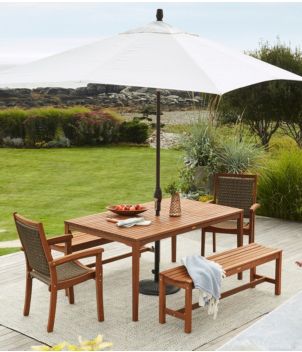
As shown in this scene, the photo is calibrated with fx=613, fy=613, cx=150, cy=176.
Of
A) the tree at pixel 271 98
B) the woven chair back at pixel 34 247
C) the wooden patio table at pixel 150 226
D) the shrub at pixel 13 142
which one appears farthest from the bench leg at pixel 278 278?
the shrub at pixel 13 142

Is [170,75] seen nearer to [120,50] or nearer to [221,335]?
[120,50]

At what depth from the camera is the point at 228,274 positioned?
16.3ft

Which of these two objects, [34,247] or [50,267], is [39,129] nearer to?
[34,247]

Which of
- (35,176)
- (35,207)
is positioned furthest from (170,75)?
(35,176)

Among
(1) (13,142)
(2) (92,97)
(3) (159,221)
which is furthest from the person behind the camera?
(2) (92,97)

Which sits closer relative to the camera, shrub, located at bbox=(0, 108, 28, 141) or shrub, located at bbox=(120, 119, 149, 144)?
shrub, located at bbox=(0, 108, 28, 141)

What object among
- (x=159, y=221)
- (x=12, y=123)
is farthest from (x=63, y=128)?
(x=159, y=221)

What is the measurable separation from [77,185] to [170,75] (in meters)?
9.34

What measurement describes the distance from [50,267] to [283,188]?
478cm

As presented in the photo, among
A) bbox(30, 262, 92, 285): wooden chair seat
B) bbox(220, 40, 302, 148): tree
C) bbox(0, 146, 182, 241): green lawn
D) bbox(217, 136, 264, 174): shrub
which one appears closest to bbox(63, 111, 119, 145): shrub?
bbox(0, 146, 182, 241): green lawn

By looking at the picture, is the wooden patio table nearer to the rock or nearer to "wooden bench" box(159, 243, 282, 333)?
"wooden bench" box(159, 243, 282, 333)

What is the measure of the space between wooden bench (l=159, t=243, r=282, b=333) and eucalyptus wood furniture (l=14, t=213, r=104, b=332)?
0.51 m

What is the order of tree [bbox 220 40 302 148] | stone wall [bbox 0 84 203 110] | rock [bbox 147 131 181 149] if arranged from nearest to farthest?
tree [bbox 220 40 302 148] < rock [bbox 147 131 181 149] < stone wall [bbox 0 84 203 110]

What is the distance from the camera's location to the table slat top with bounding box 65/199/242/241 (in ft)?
16.3
